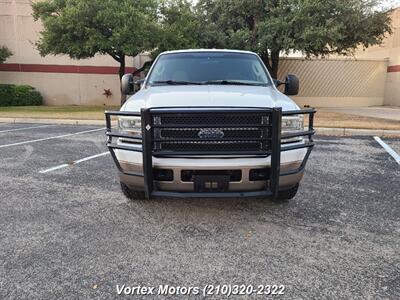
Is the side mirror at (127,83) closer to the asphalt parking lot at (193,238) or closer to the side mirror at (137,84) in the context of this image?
the side mirror at (137,84)

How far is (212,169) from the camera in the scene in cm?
326

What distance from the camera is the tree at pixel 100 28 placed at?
1470cm

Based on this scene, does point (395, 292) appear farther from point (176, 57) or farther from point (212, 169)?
point (176, 57)

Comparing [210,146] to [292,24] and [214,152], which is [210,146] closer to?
[214,152]

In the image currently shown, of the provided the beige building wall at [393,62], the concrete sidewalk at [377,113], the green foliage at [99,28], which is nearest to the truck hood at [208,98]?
the green foliage at [99,28]

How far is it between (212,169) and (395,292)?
1675mm

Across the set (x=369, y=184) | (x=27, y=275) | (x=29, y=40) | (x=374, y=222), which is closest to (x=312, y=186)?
(x=369, y=184)

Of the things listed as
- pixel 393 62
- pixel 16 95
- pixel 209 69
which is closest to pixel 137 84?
pixel 209 69

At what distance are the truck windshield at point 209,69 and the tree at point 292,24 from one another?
10.9 metres

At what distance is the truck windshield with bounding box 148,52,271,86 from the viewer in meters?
4.62

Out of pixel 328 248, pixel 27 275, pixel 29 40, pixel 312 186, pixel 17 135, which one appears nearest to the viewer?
pixel 27 275

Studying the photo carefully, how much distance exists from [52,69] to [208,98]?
20.9m

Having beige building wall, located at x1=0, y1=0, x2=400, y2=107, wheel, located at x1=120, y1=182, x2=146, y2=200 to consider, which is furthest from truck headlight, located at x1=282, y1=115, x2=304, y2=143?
beige building wall, located at x1=0, y1=0, x2=400, y2=107

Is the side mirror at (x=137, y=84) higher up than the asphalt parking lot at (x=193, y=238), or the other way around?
the side mirror at (x=137, y=84)
